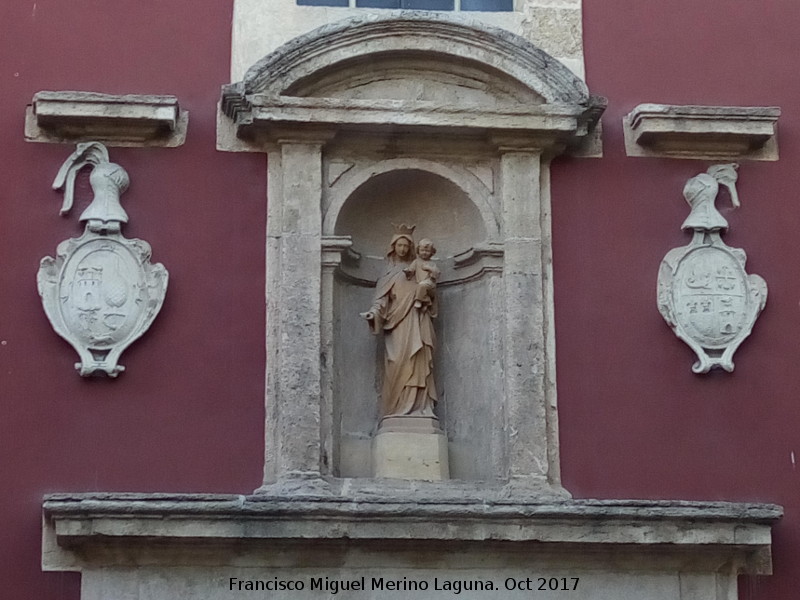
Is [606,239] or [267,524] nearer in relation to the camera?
[267,524]

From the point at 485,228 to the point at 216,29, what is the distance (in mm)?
1752

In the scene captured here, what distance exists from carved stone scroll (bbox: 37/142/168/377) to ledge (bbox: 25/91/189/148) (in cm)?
19

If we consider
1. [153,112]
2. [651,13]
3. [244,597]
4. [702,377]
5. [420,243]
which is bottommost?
[244,597]

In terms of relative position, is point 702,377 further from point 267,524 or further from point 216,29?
point 216,29

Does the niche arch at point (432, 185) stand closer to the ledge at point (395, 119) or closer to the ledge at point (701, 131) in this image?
the ledge at point (395, 119)

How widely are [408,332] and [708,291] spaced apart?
1.53m

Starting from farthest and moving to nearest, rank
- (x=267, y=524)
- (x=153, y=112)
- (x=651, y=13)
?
(x=651, y=13), (x=153, y=112), (x=267, y=524)

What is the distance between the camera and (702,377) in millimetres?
9016

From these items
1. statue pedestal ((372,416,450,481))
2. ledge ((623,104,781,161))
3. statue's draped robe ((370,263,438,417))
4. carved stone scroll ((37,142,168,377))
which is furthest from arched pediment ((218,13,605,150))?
statue pedestal ((372,416,450,481))

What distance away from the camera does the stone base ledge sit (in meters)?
8.30

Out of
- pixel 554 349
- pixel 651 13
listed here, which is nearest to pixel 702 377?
pixel 554 349

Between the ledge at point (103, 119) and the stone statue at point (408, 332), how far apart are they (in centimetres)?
132

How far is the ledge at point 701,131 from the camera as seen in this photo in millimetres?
9273

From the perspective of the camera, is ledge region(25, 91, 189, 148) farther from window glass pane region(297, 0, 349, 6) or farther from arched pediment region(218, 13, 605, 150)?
window glass pane region(297, 0, 349, 6)
